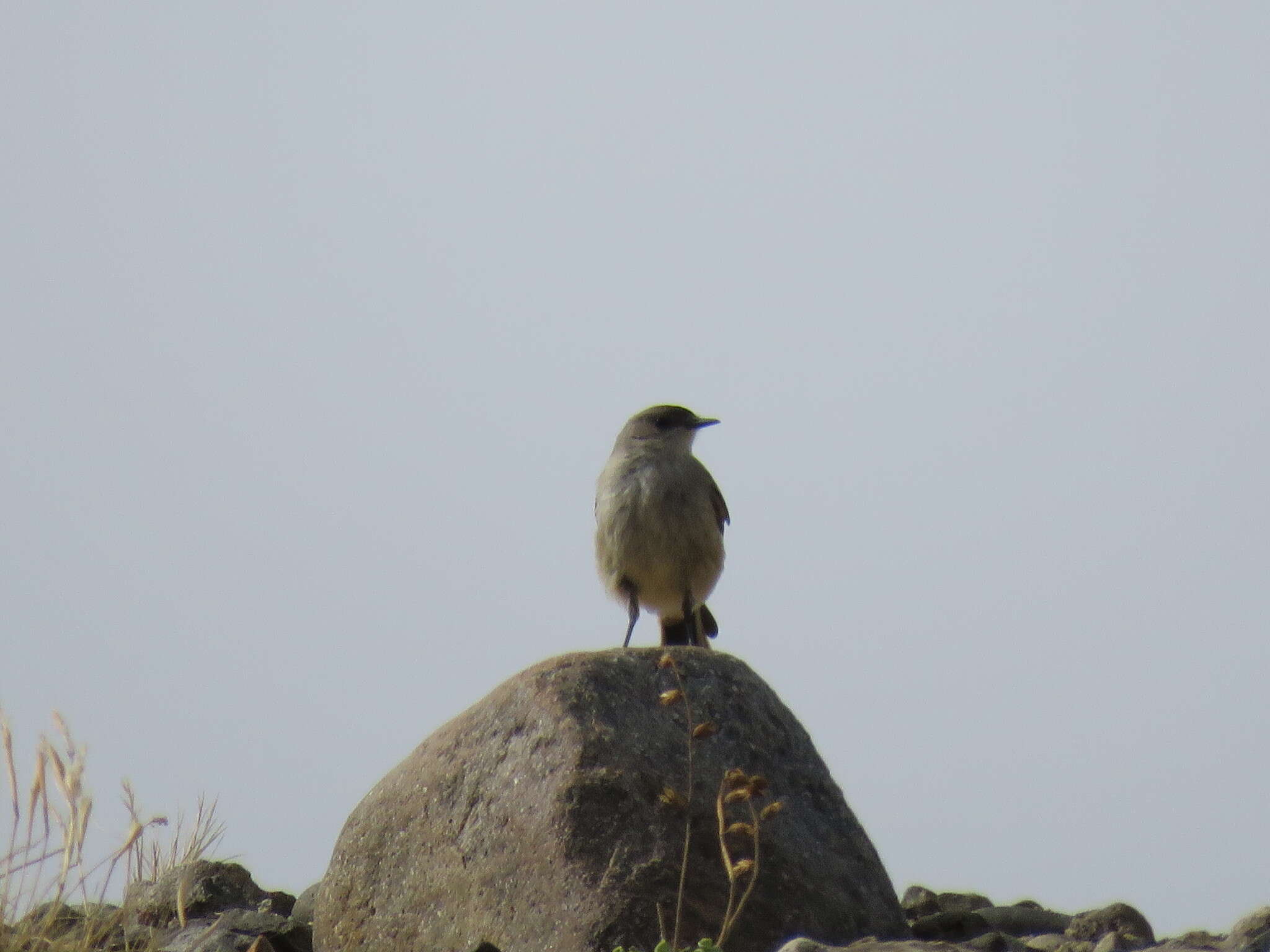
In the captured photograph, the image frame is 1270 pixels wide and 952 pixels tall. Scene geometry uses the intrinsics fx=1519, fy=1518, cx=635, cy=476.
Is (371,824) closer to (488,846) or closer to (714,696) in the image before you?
(488,846)

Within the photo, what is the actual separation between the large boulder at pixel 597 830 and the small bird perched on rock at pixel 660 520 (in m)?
3.00

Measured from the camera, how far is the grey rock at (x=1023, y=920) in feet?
23.6

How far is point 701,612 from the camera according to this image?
11.4 meters

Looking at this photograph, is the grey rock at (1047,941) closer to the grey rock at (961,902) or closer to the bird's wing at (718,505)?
the grey rock at (961,902)

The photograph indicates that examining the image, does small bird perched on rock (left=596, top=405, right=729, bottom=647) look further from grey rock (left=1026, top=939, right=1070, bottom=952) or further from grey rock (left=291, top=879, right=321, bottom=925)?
grey rock (left=1026, top=939, right=1070, bottom=952)

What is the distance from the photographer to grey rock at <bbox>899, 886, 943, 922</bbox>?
7.93m

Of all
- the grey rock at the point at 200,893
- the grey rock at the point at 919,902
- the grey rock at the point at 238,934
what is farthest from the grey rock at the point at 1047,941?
the grey rock at the point at 200,893

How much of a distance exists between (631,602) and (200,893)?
3.97m

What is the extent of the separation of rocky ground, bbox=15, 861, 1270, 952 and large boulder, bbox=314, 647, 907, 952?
0.22 metres

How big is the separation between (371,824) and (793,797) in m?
1.96

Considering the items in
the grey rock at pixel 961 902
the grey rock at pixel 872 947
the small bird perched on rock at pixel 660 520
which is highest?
the small bird perched on rock at pixel 660 520

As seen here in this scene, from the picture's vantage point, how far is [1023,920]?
7246 millimetres

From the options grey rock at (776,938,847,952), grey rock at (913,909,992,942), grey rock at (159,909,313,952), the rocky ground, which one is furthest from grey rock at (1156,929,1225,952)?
grey rock at (159,909,313,952)

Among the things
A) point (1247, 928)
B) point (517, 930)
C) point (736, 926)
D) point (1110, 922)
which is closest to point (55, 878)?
point (517, 930)
